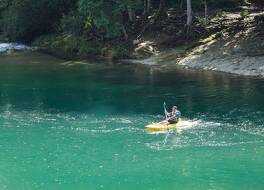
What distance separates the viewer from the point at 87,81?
6575 centimetres

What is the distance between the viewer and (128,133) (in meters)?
43.8

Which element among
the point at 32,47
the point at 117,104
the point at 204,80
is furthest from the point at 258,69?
the point at 32,47

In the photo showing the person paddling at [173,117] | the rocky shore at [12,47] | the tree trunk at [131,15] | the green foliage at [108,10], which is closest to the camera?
the person paddling at [173,117]

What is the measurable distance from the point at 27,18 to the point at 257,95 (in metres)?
57.5

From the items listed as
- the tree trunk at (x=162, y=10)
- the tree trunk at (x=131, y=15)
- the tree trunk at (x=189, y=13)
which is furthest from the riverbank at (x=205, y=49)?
the tree trunk at (x=131, y=15)

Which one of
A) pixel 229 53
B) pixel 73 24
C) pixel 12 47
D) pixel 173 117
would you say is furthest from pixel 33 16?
pixel 173 117

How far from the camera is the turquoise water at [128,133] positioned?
3500 cm

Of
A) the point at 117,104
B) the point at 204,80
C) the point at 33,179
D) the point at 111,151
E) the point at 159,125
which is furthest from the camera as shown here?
the point at 204,80

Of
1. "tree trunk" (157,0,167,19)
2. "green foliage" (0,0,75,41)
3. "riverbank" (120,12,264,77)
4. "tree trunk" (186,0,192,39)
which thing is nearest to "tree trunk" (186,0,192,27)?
"tree trunk" (186,0,192,39)

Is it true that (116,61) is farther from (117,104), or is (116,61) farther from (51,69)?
(117,104)

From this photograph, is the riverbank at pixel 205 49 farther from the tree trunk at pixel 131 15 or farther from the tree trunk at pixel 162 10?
the tree trunk at pixel 131 15

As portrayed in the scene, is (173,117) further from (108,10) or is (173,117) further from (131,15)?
(131,15)

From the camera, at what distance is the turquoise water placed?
35.0 meters

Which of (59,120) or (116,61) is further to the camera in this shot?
(116,61)
